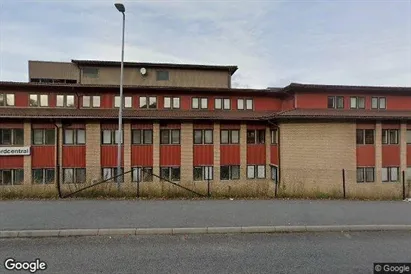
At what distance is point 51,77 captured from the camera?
1114 inches

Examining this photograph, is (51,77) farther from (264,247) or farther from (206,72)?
(264,247)

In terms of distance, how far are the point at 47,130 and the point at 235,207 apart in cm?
1966

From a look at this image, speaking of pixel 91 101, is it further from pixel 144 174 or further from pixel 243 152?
pixel 243 152

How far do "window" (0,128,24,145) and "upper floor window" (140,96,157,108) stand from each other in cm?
956

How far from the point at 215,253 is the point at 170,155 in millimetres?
18977

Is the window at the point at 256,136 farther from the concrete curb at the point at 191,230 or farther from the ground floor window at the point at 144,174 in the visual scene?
the concrete curb at the point at 191,230

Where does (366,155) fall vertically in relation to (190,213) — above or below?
above

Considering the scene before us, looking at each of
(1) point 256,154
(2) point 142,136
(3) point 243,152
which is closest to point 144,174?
(2) point 142,136

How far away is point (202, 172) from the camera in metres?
24.5

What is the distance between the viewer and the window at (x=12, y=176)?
22.5 metres

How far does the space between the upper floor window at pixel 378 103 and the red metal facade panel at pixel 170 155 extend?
1674cm

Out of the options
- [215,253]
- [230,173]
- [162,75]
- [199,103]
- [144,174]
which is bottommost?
[230,173]

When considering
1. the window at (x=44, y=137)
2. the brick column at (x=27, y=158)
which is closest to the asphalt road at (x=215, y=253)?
the window at (x=44, y=137)

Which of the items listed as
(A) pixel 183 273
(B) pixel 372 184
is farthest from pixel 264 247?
(B) pixel 372 184
